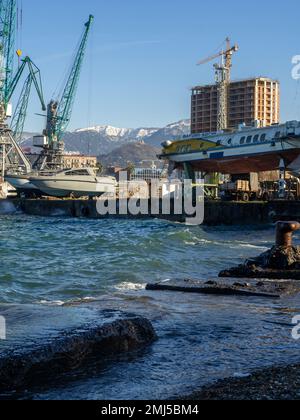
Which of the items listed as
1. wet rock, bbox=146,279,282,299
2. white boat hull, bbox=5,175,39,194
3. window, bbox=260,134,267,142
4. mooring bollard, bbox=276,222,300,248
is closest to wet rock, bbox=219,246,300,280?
mooring bollard, bbox=276,222,300,248

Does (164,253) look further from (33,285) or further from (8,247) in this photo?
(33,285)

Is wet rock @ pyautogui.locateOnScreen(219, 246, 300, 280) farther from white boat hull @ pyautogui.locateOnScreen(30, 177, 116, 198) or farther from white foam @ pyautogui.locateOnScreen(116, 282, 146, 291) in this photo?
white boat hull @ pyautogui.locateOnScreen(30, 177, 116, 198)

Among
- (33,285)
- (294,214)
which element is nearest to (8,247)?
(33,285)

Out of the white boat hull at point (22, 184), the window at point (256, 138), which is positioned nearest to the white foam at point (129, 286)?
the window at point (256, 138)

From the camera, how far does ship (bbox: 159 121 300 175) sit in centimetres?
5341

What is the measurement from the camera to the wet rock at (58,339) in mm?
5777

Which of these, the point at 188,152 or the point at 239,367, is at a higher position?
the point at 188,152

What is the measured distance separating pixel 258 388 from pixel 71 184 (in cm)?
6640

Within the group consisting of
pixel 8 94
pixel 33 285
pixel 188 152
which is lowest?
pixel 33 285

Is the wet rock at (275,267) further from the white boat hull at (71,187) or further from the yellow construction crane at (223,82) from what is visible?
the yellow construction crane at (223,82)

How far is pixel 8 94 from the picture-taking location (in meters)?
98.0

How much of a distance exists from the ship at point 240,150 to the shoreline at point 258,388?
48.0 m

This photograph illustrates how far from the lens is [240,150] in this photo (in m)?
58.1
